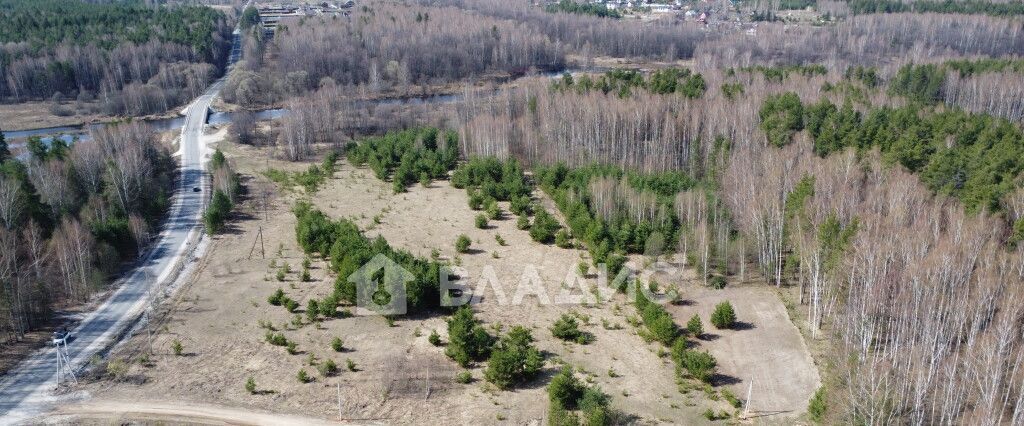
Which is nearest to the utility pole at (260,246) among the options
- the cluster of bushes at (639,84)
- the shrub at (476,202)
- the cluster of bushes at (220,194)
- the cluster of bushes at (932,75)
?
the cluster of bushes at (220,194)

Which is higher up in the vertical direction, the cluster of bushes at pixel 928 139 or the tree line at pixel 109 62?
the tree line at pixel 109 62

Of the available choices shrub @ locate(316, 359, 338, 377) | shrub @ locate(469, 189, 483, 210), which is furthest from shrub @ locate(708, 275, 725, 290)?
shrub @ locate(316, 359, 338, 377)

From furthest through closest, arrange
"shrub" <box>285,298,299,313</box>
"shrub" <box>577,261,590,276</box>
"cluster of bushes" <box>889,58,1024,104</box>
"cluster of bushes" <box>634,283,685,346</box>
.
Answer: "cluster of bushes" <box>889,58,1024,104</box> → "shrub" <box>577,261,590,276</box> → "shrub" <box>285,298,299,313</box> → "cluster of bushes" <box>634,283,685,346</box>

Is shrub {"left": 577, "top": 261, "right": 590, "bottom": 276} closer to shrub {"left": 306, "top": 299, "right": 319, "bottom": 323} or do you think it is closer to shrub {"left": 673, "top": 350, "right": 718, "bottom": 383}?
shrub {"left": 673, "top": 350, "right": 718, "bottom": 383}

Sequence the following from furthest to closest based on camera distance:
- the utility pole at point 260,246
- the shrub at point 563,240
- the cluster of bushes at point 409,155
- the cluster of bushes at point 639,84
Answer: the cluster of bushes at point 639,84, the cluster of bushes at point 409,155, the shrub at point 563,240, the utility pole at point 260,246

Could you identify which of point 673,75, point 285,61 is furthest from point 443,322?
point 285,61

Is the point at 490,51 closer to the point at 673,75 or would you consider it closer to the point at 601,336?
the point at 673,75

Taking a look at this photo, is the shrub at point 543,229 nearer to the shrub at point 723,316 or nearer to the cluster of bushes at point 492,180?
the cluster of bushes at point 492,180
